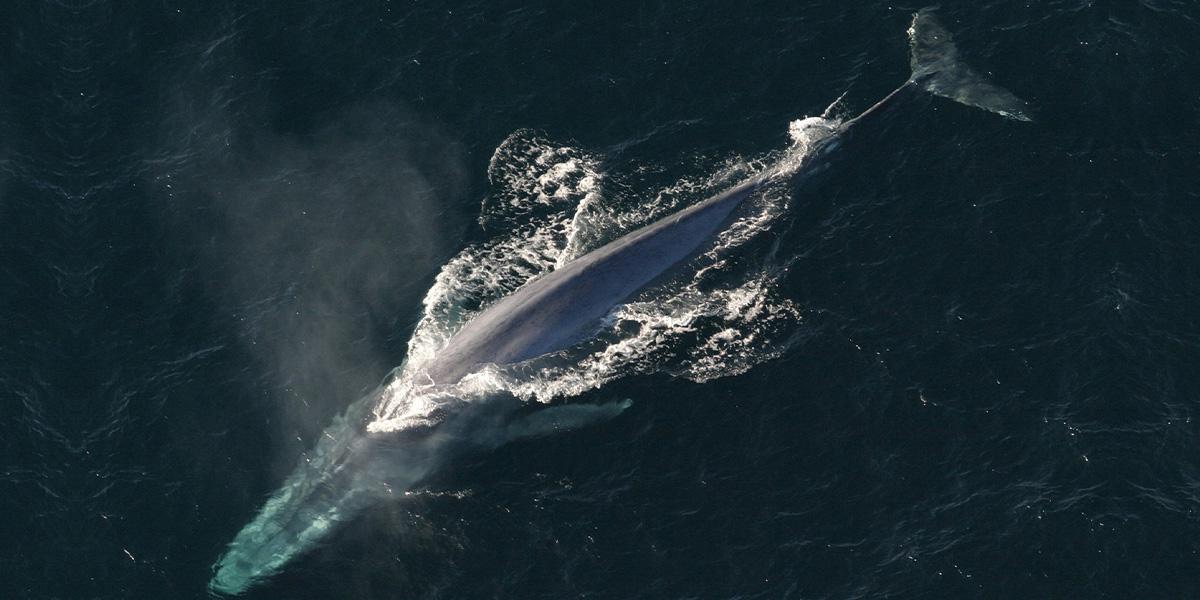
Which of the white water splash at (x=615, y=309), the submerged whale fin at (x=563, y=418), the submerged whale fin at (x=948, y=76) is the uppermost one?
the submerged whale fin at (x=948, y=76)

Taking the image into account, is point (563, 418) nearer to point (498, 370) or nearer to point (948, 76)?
point (498, 370)

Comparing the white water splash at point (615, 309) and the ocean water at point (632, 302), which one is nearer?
the ocean water at point (632, 302)

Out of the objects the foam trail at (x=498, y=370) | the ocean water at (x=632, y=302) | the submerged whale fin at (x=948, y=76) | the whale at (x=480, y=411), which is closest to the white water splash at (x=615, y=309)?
the foam trail at (x=498, y=370)

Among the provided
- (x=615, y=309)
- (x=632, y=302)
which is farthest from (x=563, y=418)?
(x=632, y=302)

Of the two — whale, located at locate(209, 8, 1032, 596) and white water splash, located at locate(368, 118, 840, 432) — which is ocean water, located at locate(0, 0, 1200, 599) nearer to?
white water splash, located at locate(368, 118, 840, 432)

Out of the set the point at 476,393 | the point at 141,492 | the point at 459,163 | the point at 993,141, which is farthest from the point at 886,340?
the point at 141,492

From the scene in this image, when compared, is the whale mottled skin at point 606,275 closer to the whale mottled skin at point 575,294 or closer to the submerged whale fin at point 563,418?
the whale mottled skin at point 575,294

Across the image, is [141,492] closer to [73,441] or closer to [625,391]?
[73,441]
